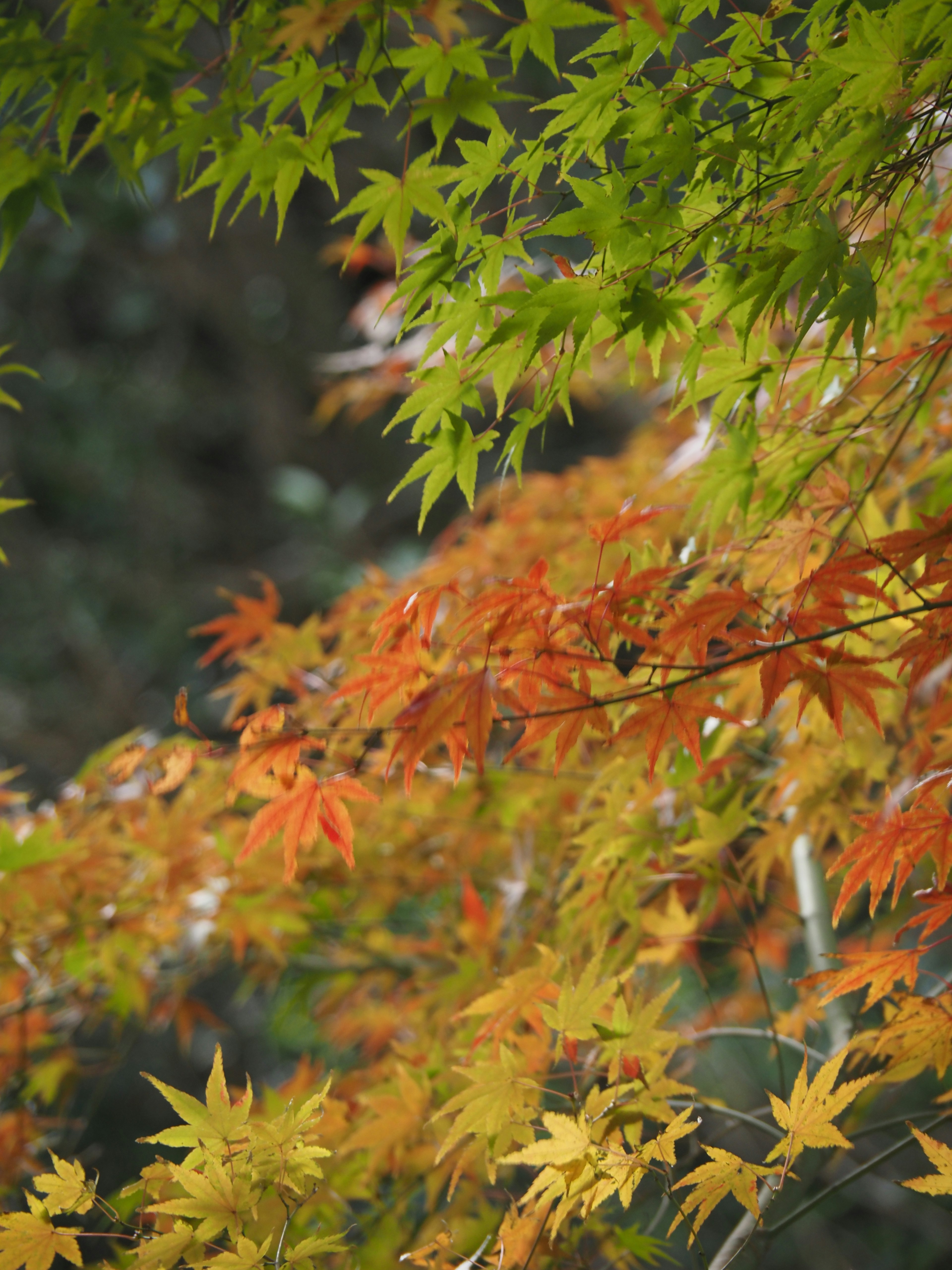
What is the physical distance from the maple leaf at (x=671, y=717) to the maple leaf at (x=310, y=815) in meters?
0.29

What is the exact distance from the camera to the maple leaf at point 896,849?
2.76 ft

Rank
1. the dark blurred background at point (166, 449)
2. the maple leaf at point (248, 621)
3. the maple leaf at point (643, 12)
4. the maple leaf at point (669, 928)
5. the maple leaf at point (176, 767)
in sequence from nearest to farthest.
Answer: the maple leaf at point (643, 12) → the maple leaf at point (176, 767) → the maple leaf at point (669, 928) → the maple leaf at point (248, 621) → the dark blurred background at point (166, 449)

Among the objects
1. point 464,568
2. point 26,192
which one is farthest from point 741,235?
point 464,568

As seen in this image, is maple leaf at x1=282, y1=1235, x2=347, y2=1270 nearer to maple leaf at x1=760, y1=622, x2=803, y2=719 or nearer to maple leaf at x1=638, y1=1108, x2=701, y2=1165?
maple leaf at x1=638, y1=1108, x2=701, y2=1165

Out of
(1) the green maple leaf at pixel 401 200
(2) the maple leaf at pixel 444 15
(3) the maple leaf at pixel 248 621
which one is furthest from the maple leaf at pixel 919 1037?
(3) the maple leaf at pixel 248 621

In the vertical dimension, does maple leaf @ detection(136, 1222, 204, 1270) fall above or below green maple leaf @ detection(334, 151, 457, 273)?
below

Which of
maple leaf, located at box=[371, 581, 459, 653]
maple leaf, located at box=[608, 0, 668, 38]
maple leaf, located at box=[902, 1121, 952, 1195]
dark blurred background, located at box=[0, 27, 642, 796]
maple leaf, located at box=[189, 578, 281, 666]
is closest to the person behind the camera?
maple leaf, located at box=[608, 0, 668, 38]

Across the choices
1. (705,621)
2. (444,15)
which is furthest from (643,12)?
(705,621)

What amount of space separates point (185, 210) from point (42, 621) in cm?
316

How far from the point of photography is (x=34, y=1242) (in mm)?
791

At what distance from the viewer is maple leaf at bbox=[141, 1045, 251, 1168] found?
2.53 ft

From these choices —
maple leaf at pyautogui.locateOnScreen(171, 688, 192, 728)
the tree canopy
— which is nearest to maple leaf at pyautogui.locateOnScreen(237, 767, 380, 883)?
the tree canopy

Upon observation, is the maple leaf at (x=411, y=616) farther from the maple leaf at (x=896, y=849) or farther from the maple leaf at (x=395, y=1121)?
the maple leaf at (x=395, y=1121)

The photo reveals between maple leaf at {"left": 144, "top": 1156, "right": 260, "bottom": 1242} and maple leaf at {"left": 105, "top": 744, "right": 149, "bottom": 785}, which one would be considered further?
maple leaf at {"left": 105, "top": 744, "right": 149, "bottom": 785}
